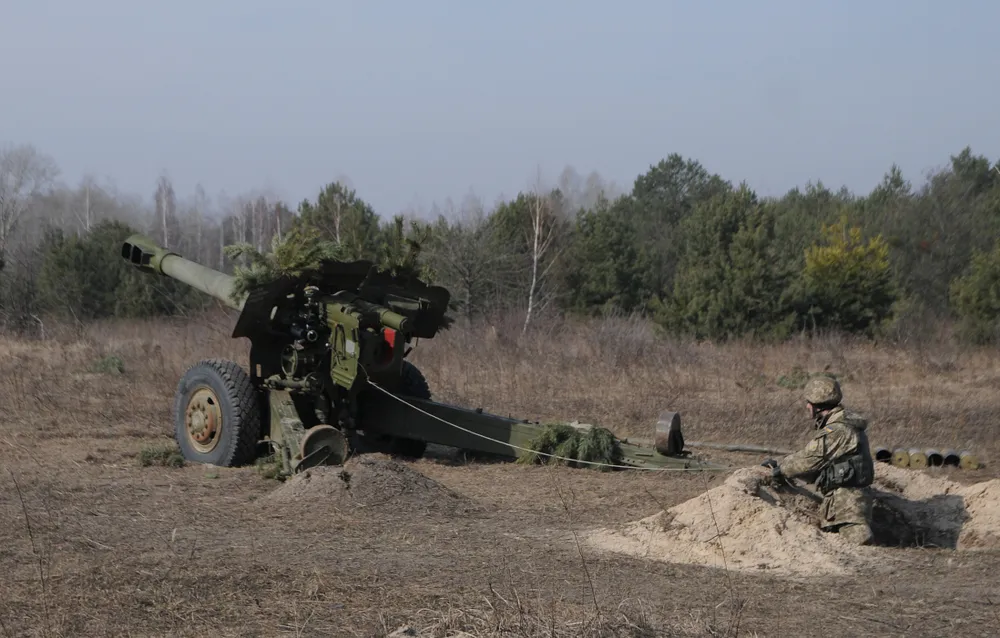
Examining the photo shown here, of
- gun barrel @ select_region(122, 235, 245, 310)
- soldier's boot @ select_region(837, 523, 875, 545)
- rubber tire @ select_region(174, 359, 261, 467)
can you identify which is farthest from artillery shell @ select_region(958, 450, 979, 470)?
gun barrel @ select_region(122, 235, 245, 310)

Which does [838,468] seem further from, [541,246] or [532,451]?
[541,246]

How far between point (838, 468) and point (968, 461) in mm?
3554

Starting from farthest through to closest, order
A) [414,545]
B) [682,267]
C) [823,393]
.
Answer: [682,267]
[823,393]
[414,545]

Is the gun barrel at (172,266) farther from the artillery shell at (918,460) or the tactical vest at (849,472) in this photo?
the artillery shell at (918,460)

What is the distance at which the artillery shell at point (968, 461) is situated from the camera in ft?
32.7

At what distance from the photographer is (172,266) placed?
11.2 meters

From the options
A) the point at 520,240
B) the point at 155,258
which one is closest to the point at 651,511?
the point at 155,258

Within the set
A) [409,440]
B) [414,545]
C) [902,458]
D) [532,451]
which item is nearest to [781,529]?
[414,545]

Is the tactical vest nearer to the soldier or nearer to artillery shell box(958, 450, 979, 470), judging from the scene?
the soldier

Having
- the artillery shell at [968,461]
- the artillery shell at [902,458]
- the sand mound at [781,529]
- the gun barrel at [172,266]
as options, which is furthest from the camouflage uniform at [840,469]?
the gun barrel at [172,266]

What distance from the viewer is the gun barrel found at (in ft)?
33.8

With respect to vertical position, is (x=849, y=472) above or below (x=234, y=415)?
below

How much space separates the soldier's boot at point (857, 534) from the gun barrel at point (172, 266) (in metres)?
5.75

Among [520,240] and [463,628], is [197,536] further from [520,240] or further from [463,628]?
[520,240]
